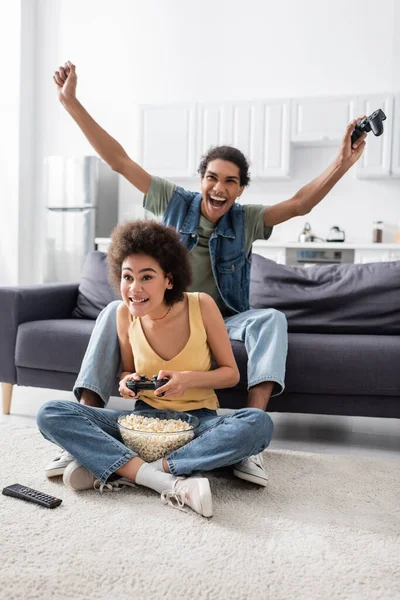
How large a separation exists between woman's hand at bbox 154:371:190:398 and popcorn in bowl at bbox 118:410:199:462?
0.08 meters

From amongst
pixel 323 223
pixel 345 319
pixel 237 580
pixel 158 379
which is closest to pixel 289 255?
pixel 323 223

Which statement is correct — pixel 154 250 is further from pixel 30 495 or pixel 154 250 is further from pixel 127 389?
pixel 30 495

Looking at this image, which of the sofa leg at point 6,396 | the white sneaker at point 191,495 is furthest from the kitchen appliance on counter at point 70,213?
the white sneaker at point 191,495

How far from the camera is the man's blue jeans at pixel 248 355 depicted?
80.3 inches

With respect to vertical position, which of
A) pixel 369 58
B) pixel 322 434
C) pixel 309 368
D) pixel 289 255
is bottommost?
pixel 322 434

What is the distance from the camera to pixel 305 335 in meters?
2.45

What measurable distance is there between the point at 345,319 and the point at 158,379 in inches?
45.9

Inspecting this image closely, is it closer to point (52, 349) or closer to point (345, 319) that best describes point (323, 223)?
point (345, 319)

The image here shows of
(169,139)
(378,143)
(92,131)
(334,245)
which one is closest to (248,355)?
(92,131)

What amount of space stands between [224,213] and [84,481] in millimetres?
1230

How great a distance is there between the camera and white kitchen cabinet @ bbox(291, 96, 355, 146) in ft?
16.0

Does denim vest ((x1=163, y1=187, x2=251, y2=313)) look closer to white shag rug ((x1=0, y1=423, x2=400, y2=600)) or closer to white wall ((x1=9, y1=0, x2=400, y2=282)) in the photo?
white shag rug ((x1=0, y1=423, x2=400, y2=600))

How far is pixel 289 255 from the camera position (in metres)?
4.82

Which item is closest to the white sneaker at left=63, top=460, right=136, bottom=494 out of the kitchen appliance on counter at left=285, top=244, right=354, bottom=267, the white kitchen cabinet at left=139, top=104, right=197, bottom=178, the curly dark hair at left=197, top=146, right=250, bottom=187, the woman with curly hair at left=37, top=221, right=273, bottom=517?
the woman with curly hair at left=37, top=221, right=273, bottom=517
